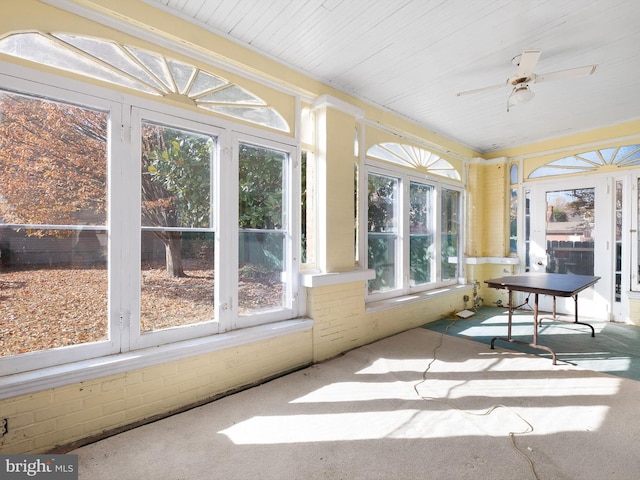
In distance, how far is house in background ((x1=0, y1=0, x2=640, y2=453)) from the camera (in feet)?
6.36

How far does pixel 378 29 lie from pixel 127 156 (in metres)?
2.19

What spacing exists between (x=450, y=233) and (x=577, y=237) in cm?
194

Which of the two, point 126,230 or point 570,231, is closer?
point 126,230

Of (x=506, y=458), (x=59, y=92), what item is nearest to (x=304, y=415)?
(x=506, y=458)

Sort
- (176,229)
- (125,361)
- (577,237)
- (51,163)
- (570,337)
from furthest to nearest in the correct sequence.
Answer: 1. (577,237)
2. (570,337)
3. (176,229)
4. (125,361)
5. (51,163)

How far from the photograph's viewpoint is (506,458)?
186 cm

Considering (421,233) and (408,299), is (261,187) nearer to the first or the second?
(408,299)

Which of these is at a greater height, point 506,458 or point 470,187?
point 470,187

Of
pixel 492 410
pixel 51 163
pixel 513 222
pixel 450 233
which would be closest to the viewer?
pixel 51 163

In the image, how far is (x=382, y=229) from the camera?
4.40 meters

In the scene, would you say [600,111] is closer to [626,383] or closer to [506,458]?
[626,383]

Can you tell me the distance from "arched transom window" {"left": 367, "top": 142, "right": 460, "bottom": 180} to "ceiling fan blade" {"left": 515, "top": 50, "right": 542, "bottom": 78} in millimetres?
1752

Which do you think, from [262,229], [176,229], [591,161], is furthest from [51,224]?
[591,161]

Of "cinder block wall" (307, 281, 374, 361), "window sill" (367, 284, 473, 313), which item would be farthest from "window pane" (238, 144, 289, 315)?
"window sill" (367, 284, 473, 313)
